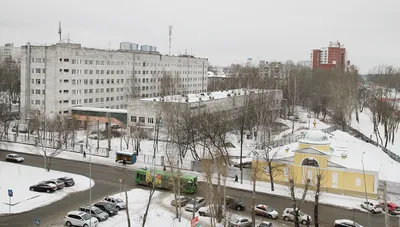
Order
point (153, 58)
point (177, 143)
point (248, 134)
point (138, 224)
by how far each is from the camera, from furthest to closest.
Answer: point (153, 58) < point (248, 134) < point (177, 143) < point (138, 224)

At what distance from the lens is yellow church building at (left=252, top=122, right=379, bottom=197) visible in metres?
28.3

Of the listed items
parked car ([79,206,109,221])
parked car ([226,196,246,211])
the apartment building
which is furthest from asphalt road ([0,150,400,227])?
the apartment building

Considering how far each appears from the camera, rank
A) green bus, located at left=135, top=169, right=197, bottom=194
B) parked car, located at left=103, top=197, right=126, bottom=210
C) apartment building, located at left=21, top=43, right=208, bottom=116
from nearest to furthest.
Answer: parked car, located at left=103, top=197, right=126, bottom=210 → green bus, located at left=135, top=169, right=197, bottom=194 → apartment building, located at left=21, top=43, right=208, bottom=116

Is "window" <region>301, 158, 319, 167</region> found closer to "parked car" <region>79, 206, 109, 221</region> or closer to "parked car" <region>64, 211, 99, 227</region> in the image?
"parked car" <region>79, 206, 109, 221</region>

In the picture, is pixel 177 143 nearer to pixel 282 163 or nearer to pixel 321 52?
pixel 282 163

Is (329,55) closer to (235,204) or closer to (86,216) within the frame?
(235,204)

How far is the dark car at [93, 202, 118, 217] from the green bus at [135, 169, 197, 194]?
4250 mm

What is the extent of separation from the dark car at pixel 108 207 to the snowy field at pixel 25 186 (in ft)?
13.6

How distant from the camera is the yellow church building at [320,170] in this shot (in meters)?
28.3

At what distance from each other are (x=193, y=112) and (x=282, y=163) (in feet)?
60.2

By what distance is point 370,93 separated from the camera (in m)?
87.1

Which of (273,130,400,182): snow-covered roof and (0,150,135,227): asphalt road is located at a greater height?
(273,130,400,182): snow-covered roof

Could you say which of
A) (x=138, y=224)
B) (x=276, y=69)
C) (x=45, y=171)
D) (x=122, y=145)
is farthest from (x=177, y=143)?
(x=276, y=69)

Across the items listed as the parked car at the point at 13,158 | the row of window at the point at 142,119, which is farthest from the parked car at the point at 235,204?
the row of window at the point at 142,119
